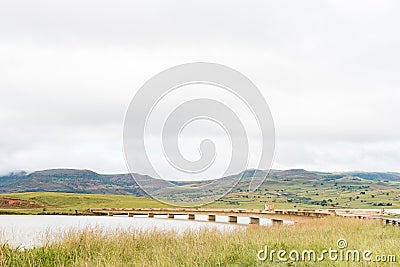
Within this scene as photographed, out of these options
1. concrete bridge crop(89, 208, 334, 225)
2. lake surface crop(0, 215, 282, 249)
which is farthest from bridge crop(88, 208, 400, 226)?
lake surface crop(0, 215, 282, 249)

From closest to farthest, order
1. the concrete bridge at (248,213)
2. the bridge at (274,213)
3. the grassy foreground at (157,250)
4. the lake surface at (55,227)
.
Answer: the grassy foreground at (157,250), the lake surface at (55,227), the bridge at (274,213), the concrete bridge at (248,213)

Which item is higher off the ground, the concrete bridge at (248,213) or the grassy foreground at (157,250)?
the grassy foreground at (157,250)

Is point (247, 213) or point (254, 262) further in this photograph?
point (247, 213)

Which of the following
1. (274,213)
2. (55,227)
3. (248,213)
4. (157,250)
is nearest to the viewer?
(157,250)

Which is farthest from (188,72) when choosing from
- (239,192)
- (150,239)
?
(239,192)

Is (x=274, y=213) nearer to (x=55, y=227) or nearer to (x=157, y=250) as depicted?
(x=55, y=227)

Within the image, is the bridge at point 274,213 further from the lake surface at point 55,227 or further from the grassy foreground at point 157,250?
the grassy foreground at point 157,250

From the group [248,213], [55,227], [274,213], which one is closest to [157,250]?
[55,227]

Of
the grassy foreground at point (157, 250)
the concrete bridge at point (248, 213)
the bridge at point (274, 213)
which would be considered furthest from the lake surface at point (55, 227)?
the bridge at point (274, 213)

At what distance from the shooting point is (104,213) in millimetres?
80125

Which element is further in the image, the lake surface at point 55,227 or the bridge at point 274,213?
the bridge at point 274,213

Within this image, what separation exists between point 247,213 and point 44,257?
1806 inches

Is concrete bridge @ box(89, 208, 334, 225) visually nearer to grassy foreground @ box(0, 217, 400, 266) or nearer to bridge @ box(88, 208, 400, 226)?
bridge @ box(88, 208, 400, 226)

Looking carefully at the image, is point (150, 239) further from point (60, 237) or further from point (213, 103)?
point (213, 103)
